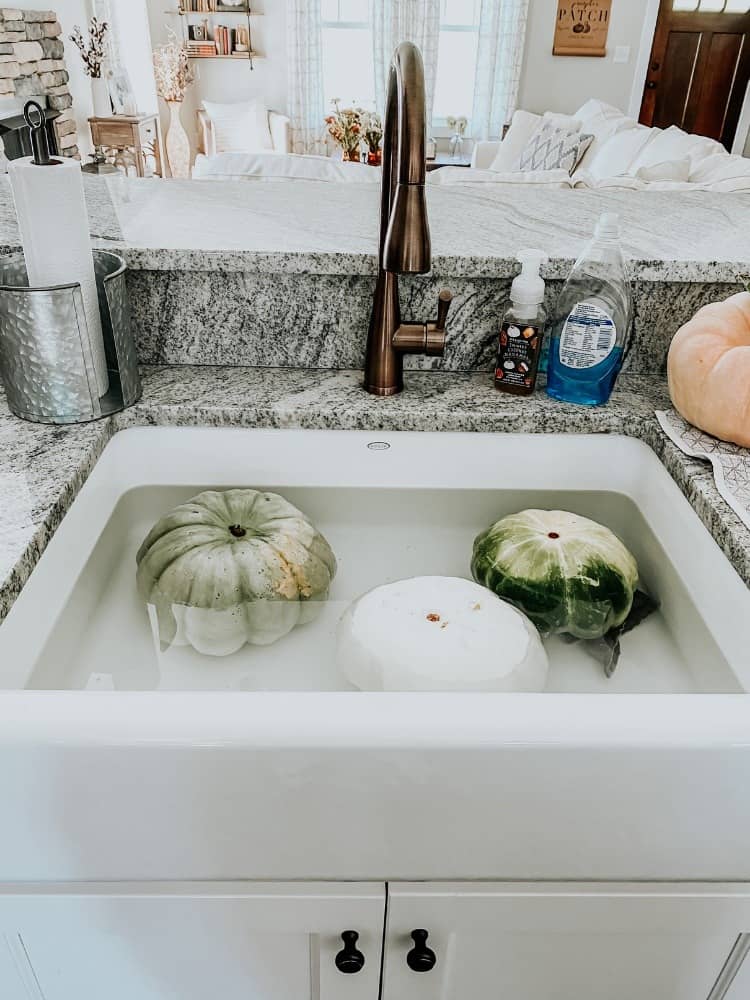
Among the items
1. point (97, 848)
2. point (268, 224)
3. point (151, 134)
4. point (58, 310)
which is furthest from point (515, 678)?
point (151, 134)

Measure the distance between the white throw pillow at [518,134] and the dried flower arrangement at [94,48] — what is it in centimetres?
229

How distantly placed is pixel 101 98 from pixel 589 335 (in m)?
4.37

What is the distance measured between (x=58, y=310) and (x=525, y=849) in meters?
0.60

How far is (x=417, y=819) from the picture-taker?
17.4 inches

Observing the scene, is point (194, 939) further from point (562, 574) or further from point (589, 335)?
point (589, 335)

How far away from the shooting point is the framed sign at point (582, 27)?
134 inches

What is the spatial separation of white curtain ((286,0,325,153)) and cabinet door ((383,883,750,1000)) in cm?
480

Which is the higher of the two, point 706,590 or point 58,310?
point 58,310

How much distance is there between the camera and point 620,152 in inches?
133

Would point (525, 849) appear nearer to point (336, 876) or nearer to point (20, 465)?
point (336, 876)

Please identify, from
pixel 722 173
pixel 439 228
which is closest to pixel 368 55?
pixel 722 173

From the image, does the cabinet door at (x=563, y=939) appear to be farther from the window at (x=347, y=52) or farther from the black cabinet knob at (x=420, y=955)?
the window at (x=347, y=52)

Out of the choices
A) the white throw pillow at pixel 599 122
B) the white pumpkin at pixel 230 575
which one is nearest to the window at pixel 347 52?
the white throw pillow at pixel 599 122

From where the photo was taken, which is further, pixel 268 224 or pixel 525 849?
pixel 268 224
